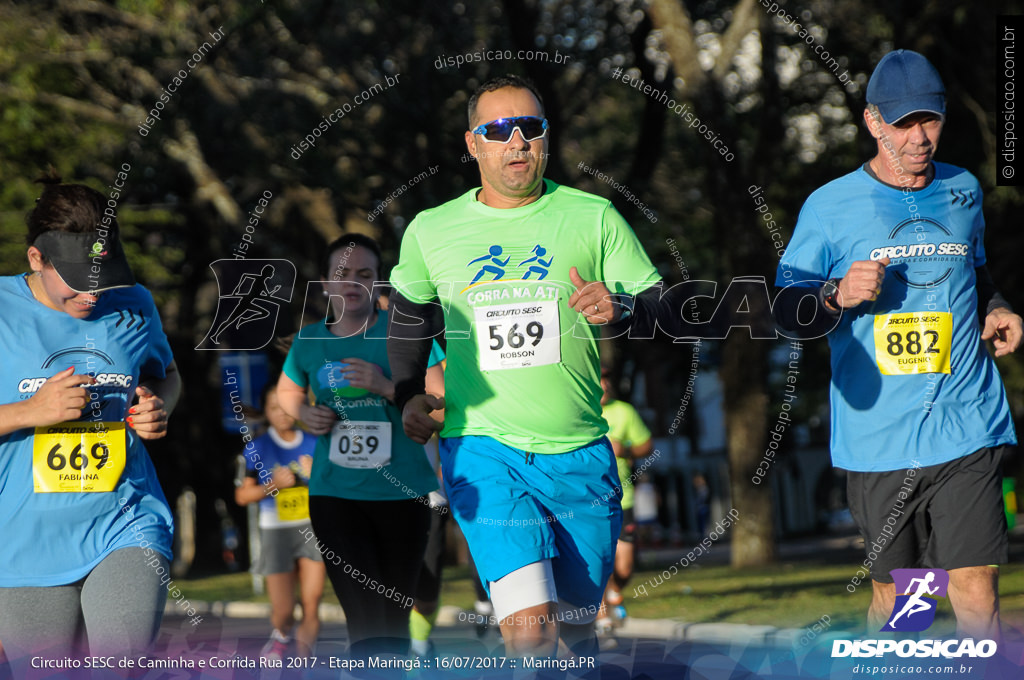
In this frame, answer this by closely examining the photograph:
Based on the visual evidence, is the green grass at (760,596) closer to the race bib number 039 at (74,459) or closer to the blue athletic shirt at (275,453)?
the blue athletic shirt at (275,453)

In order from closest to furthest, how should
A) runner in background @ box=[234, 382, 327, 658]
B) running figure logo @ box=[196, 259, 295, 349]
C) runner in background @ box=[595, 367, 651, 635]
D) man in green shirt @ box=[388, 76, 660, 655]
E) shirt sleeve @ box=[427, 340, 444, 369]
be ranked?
1. man in green shirt @ box=[388, 76, 660, 655]
2. shirt sleeve @ box=[427, 340, 444, 369]
3. running figure logo @ box=[196, 259, 295, 349]
4. runner in background @ box=[234, 382, 327, 658]
5. runner in background @ box=[595, 367, 651, 635]

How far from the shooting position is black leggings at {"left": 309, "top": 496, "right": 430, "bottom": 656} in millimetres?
5957

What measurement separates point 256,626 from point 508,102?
921cm

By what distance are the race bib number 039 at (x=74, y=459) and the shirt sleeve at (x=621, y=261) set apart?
182 cm

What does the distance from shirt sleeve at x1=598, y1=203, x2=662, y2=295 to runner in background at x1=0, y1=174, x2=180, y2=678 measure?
1651 mm

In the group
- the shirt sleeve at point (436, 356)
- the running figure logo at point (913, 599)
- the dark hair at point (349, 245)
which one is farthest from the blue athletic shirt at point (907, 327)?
the dark hair at point (349, 245)

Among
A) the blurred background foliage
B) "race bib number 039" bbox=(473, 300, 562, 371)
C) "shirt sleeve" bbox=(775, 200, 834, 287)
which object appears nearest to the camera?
"race bib number 039" bbox=(473, 300, 562, 371)

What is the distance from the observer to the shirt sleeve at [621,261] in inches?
178

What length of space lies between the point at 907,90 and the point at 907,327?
0.90 m

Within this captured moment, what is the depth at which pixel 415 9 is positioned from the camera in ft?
49.7

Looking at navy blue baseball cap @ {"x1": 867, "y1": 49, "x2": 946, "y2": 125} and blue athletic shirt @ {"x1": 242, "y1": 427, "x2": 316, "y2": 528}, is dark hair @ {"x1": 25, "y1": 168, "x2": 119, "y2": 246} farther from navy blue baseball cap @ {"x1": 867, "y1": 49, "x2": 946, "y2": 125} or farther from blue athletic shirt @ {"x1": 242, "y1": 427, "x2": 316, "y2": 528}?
blue athletic shirt @ {"x1": 242, "y1": 427, "x2": 316, "y2": 528}

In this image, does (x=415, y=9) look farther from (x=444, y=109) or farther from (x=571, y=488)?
(x=571, y=488)

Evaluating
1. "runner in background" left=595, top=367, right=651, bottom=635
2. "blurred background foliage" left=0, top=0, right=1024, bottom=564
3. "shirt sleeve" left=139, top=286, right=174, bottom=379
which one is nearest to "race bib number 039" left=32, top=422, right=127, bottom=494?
"shirt sleeve" left=139, top=286, right=174, bottom=379

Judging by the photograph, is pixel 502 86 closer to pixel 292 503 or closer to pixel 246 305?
pixel 246 305
